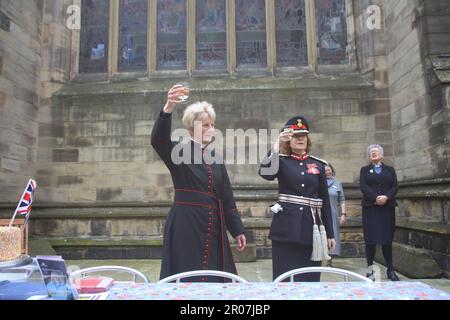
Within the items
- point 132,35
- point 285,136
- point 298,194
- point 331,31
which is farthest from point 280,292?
point 132,35

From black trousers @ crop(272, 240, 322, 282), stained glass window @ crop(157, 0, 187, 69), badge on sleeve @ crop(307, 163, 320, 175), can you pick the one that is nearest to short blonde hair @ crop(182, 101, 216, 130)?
badge on sleeve @ crop(307, 163, 320, 175)

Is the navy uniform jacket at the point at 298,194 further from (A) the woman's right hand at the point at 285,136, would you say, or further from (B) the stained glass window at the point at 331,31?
(B) the stained glass window at the point at 331,31

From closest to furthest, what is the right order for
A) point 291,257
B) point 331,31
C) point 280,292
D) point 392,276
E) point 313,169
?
1. point 280,292
2. point 291,257
3. point 313,169
4. point 392,276
5. point 331,31

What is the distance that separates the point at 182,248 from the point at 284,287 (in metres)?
0.90

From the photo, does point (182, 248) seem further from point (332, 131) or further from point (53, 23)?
point (53, 23)

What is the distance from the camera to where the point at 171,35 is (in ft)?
25.4

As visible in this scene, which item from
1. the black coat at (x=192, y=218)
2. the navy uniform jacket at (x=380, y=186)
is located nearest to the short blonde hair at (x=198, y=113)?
the black coat at (x=192, y=218)

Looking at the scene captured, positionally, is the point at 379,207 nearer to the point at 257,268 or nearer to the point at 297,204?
the point at 257,268

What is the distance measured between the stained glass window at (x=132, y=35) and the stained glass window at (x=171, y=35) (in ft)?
1.02

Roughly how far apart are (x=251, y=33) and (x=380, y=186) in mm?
4309

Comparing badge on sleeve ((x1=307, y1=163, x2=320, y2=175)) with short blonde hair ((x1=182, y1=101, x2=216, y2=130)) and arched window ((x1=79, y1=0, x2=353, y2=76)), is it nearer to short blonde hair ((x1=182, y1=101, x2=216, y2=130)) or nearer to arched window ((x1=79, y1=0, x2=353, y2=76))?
short blonde hair ((x1=182, y1=101, x2=216, y2=130))

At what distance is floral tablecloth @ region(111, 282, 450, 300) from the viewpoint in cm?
144

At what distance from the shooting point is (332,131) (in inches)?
273

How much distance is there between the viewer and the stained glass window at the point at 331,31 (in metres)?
7.52
